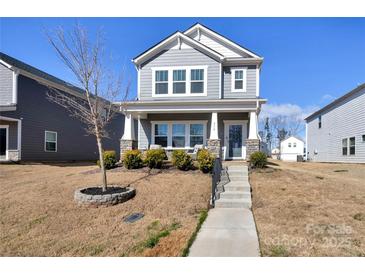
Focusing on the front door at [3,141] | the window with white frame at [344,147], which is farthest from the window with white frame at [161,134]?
the window with white frame at [344,147]

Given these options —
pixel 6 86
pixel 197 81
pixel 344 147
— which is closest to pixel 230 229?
pixel 197 81

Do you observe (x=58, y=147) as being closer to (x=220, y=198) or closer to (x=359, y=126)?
(x=220, y=198)

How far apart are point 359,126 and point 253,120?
9.48 meters

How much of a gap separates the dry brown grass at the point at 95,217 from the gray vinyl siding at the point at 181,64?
6312 millimetres

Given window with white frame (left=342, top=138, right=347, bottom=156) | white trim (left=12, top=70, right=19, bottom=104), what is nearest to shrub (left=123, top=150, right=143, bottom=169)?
white trim (left=12, top=70, right=19, bottom=104)

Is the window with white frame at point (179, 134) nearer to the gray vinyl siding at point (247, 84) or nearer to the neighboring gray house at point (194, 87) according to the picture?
the neighboring gray house at point (194, 87)

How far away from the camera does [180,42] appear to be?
48.3 ft

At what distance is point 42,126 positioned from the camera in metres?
17.9

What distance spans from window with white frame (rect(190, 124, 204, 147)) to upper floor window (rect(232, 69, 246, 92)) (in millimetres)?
2885

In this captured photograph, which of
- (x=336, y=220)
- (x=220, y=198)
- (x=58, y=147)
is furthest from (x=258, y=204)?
(x=58, y=147)

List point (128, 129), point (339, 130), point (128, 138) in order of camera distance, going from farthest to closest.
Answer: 1. point (339, 130)
2. point (128, 129)
3. point (128, 138)

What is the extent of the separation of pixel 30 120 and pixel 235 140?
520 inches

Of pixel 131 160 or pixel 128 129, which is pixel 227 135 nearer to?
pixel 128 129

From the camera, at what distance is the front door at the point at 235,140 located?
14.8 m
